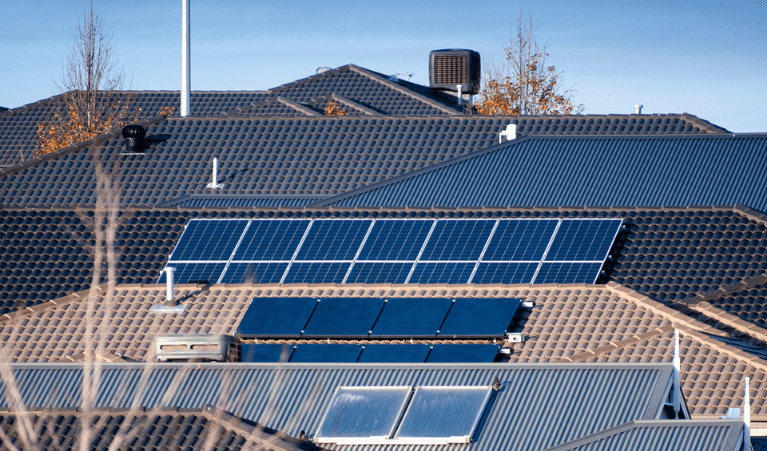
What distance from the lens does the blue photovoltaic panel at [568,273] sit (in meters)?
29.4

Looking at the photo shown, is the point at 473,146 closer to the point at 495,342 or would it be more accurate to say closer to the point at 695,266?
the point at 695,266

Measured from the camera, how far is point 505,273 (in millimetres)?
29703

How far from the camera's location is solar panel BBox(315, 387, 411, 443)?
72.3 feet

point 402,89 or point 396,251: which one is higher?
point 402,89

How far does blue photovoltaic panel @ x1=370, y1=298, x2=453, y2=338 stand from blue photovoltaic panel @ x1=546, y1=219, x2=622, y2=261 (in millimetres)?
3530

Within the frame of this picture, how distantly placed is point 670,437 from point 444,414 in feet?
13.8

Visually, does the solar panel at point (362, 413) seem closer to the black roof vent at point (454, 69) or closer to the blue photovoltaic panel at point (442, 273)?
the blue photovoltaic panel at point (442, 273)

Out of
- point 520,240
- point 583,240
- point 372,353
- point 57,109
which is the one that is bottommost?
point 57,109

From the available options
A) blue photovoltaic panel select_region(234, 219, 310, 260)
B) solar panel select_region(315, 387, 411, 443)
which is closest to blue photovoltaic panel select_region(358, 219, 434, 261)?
blue photovoltaic panel select_region(234, 219, 310, 260)

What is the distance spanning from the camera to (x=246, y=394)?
23.3 metres

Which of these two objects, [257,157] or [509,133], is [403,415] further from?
[257,157]

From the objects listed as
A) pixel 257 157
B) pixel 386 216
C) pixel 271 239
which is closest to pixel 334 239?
pixel 271 239

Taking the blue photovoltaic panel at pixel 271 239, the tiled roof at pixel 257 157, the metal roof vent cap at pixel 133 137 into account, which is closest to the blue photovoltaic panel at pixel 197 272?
the blue photovoltaic panel at pixel 271 239

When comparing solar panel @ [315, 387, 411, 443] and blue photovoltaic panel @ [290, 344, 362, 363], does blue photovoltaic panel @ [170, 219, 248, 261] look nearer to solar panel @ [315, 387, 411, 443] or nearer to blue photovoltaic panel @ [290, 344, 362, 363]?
blue photovoltaic panel @ [290, 344, 362, 363]
